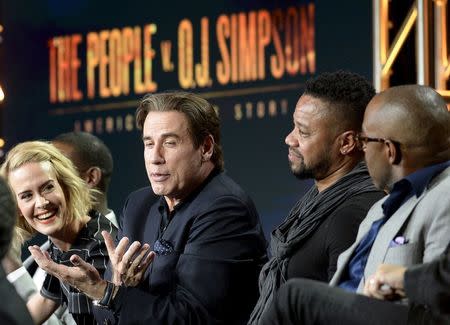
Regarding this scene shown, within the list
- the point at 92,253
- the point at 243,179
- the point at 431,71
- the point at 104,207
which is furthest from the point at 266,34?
Result: the point at 92,253

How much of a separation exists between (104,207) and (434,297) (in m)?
2.60

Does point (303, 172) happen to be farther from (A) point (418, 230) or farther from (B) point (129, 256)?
(A) point (418, 230)

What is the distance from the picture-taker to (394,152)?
2.73 meters

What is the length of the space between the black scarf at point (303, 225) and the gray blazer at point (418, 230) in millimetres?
413

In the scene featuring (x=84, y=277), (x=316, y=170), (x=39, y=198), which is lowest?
(x=84, y=277)

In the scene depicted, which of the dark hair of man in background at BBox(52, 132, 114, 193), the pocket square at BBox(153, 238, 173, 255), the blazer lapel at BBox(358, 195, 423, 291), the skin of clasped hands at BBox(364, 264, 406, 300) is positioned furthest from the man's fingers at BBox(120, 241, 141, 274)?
the dark hair of man in background at BBox(52, 132, 114, 193)

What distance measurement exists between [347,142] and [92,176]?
1.86 metres

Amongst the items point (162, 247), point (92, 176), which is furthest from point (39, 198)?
point (92, 176)

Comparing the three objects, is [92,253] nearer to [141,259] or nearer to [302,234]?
[141,259]

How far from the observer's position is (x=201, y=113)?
3.52m

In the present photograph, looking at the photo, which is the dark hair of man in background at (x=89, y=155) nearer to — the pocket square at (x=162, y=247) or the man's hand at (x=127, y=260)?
the pocket square at (x=162, y=247)

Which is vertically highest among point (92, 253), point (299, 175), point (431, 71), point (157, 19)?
point (157, 19)

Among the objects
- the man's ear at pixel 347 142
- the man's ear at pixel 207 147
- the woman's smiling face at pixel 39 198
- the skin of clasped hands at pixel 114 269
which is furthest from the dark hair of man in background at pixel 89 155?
the man's ear at pixel 347 142

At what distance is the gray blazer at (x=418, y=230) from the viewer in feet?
8.21
